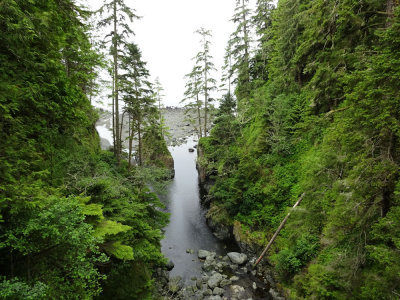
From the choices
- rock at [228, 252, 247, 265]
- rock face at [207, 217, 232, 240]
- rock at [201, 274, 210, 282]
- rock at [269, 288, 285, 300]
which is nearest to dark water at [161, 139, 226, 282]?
rock face at [207, 217, 232, 240]

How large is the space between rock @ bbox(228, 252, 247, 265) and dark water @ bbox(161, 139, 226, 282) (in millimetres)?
1113

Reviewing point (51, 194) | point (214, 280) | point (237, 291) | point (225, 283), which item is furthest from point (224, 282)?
point (51, 194)

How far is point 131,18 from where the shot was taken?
1380cm

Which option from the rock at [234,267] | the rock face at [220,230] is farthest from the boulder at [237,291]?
the rock face at [220,230]

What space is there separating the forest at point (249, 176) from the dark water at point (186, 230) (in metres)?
2.75

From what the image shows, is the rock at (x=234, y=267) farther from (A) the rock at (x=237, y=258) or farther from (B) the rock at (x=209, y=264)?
(B) the rock at (x=209, y=264)

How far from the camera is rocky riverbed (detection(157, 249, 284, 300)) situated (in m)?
10.1

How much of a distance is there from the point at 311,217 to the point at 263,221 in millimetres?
5206

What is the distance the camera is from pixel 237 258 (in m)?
12.3

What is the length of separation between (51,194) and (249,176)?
11.5 m

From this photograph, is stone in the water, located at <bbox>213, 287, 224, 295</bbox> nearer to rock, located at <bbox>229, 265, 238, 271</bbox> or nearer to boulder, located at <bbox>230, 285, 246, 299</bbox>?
boulder, located at <bbox>230, 285, 246, 299</bbox>

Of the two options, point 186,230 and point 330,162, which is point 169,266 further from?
point 330,162

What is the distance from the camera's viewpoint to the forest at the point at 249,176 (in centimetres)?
391

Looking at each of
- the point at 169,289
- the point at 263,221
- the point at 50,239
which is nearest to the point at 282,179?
the point at 263,221
